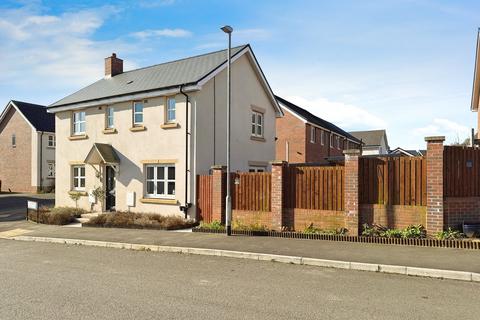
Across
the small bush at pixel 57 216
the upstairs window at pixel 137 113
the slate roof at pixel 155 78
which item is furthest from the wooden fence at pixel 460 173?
the small bush at pixel 57 216

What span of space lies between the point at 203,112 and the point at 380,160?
755 centimetres

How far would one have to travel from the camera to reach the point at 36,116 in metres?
39.0

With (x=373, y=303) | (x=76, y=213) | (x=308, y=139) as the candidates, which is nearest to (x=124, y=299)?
(x=373, y=303)

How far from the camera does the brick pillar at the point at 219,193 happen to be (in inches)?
578

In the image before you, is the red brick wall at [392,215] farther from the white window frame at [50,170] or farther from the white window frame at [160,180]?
the white window frame at [50,170]

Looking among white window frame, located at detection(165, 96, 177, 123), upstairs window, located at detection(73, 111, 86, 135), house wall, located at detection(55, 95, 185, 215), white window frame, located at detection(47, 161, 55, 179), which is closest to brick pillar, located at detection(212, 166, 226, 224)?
house wall, located at detection(55, 95, 185, 215)

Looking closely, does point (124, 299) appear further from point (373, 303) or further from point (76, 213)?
point (76, 213)

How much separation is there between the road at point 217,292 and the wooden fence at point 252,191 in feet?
13.9

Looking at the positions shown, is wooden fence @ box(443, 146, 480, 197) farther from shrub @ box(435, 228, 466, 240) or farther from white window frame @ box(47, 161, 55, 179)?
white window frame @ box(47, 161, 55, 179)

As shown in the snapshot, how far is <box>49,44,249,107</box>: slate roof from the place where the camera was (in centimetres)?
1736

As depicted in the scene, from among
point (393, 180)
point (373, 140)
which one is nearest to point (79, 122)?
point (393, 180)

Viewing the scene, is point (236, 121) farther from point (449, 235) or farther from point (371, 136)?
point (371, 136)

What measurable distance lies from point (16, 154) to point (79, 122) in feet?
71.7

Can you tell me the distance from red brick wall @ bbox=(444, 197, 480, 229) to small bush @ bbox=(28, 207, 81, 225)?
14.6 metres
